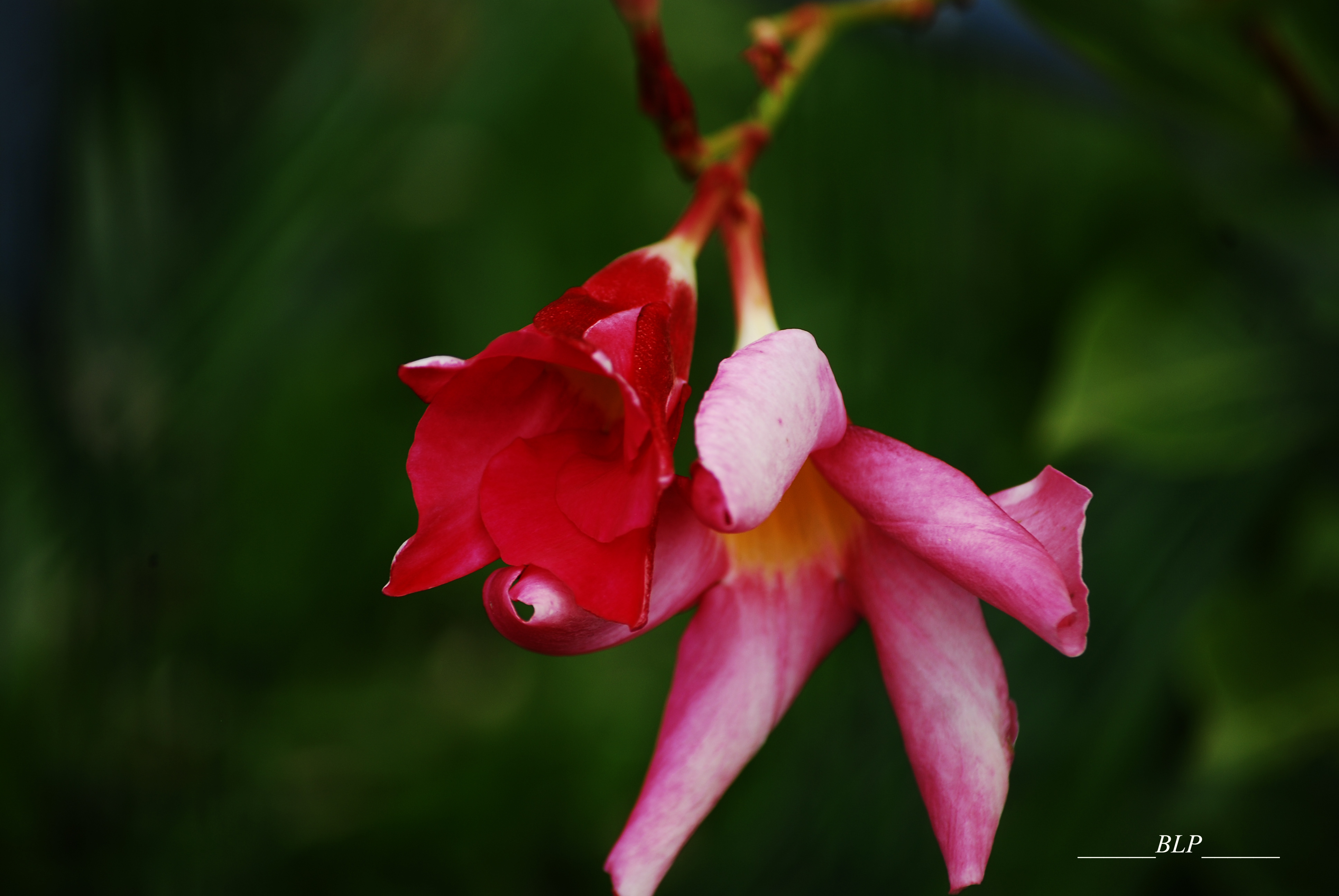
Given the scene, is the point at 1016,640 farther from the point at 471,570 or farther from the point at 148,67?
the point at 148,67

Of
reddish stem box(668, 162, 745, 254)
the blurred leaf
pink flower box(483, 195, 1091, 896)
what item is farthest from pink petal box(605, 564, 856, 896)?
the blurred leaf

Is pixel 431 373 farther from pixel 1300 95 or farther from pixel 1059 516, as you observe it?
pixel 1300 95

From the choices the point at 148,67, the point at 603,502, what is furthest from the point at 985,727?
the point at 148,67

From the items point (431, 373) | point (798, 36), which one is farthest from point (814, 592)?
point (798, 36)

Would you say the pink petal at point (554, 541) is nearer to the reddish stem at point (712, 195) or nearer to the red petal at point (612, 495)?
the red petal at point (612, 495)

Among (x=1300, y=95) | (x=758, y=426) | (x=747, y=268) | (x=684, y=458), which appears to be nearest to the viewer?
(x=758, y=426)

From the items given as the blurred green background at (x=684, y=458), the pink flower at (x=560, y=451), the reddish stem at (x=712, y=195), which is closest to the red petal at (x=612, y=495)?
the pink flower at (x=560, y=451)

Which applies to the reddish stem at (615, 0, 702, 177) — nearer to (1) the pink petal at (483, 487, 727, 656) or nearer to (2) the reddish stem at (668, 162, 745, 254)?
(2) the reddish stem at (668, 162, 745, 254)
